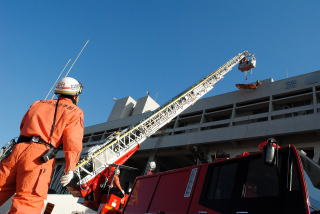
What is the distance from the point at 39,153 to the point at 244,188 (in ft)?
8.25

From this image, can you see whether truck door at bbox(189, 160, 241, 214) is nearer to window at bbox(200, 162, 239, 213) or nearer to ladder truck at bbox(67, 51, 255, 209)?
window at bbox(200, 162, 239, 213)

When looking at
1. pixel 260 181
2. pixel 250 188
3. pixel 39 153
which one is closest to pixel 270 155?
pixel 260 181

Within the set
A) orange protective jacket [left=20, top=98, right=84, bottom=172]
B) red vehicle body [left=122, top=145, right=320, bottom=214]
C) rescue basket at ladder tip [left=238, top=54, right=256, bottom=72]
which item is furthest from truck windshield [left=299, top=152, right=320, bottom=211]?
rescue basket at ladder tip [left=238, top=54, right=256, bottom=72]

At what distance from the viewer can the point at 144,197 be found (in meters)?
5.23

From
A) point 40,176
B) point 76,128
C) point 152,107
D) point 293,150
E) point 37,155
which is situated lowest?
point 40,176

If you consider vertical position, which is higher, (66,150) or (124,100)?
(124,100)

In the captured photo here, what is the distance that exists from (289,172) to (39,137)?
2716 millimetres

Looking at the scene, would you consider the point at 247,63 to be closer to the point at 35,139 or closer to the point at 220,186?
the point at 220,186

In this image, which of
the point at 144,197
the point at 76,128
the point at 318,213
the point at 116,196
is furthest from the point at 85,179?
the point at 318,213

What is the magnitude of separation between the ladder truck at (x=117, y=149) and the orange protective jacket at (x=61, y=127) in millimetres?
5244

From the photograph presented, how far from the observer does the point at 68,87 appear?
10.2ft

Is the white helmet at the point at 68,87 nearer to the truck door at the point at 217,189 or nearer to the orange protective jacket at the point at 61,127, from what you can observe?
the orange protective jacket at the point at 61,127

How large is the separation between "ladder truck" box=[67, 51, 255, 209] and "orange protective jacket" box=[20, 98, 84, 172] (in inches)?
206

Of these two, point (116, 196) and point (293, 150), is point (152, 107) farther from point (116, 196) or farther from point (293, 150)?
point (293, 150)
